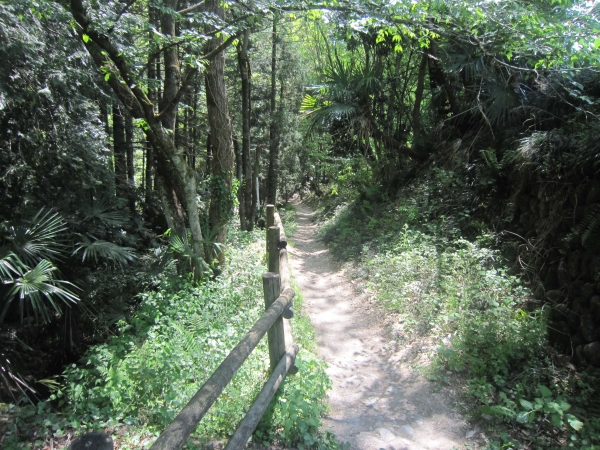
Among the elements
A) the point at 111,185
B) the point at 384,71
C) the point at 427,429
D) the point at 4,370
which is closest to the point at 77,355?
the point at 4,370

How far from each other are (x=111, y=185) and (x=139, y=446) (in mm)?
6064

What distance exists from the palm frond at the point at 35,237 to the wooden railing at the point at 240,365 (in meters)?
3.71

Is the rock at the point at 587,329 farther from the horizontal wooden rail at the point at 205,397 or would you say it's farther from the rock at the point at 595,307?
the horizontal wooden rail at the point at 205,397

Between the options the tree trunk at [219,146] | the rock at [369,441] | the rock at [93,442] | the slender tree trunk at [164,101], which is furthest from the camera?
the tree trunk at [219,146]

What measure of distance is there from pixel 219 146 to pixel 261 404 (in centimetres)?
611

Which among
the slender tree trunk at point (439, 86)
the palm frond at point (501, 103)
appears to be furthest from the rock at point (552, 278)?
the slender tree trunk at point (439, 86)

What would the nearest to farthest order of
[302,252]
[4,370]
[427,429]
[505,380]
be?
1. [427,429]
2. [505,380]
3. [4,370]
4. [302,252]

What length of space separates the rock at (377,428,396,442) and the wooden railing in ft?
3.31

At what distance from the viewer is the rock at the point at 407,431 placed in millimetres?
3713

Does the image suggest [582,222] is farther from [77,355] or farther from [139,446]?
[77,355]

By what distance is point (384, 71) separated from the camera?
1195cm

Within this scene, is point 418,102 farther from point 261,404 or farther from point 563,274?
point 261,404

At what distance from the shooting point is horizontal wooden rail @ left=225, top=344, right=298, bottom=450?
261cm

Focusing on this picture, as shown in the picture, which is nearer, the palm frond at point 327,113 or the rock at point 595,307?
the rock at point 595,307
